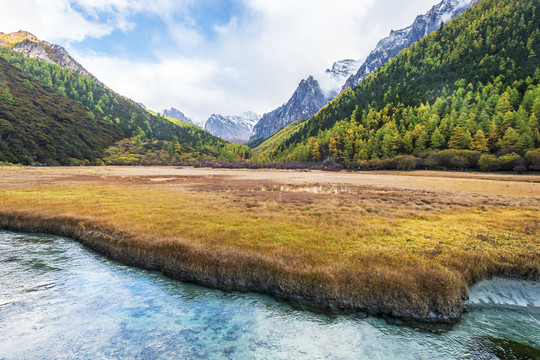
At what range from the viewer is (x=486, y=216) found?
21.3m

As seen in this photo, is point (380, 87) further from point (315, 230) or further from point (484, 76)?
point (315, 230)

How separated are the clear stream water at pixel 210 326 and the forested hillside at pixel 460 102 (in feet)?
300

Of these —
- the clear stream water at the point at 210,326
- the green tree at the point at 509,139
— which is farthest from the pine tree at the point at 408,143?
the clear stream water at the point at 210,326

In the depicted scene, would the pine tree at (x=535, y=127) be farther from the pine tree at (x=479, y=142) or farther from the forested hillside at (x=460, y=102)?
the pine tree at (x=479, y=142)

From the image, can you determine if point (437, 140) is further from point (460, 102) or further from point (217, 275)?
point (217, 275)

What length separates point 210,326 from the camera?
9008mm

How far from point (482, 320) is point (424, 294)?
230cm

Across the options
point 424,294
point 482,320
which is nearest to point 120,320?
point 424,294

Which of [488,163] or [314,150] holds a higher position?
[314,150]

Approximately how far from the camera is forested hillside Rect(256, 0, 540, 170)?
292 feet

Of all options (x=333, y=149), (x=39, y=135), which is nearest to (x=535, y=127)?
(x=333, y=149)

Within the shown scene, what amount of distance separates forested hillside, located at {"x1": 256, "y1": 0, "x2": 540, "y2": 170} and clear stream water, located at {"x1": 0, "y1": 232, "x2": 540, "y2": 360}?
9157cm

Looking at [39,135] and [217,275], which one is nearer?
[217,275]

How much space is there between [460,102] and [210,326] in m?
163
